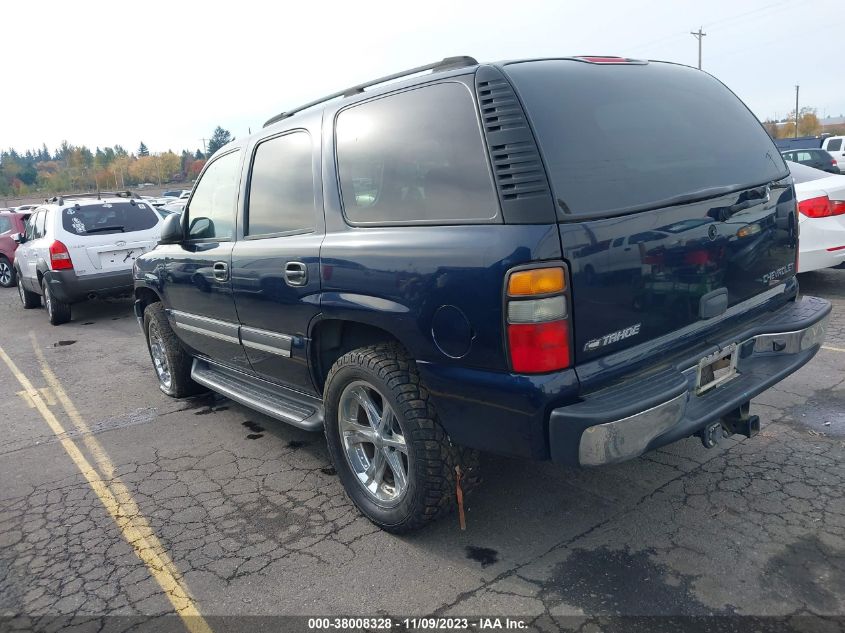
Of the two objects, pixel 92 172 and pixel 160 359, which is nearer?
pixel 160 359

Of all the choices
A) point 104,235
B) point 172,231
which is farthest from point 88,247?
point 172,231

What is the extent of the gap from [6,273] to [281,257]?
14260 millimetres

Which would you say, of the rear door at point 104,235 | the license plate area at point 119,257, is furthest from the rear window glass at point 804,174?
the license plate area at point 119,257

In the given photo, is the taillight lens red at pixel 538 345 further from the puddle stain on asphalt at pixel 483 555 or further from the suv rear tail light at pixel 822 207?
the suv rear tail light at pixel 822 207

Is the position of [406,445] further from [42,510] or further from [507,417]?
[42,510]

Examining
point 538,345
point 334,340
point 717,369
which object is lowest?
point 717,369

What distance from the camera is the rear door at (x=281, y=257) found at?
336 centimetres

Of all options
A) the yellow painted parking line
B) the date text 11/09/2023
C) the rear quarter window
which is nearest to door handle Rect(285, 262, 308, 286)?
the rear quarter window

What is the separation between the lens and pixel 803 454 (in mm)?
3615

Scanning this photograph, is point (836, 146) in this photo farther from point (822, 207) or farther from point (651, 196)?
point (651, 196)

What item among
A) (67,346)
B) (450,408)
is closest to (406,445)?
(450,408)

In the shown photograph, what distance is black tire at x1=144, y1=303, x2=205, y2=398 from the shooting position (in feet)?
17.3

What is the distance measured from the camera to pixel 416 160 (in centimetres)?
286

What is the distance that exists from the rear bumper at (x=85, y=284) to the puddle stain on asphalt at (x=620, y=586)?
8.03 metres
